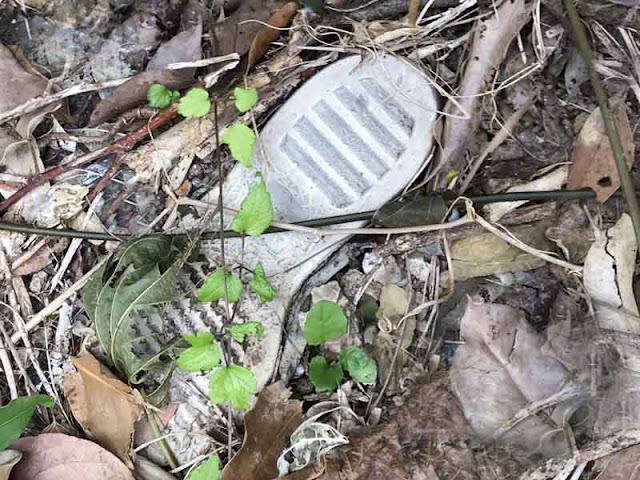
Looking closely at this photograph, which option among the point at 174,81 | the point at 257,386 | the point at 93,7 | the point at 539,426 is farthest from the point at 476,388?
the point at 93,7

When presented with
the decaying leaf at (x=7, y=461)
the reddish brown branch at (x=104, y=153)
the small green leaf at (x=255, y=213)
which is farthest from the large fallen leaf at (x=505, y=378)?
Result: the decaying leaf at (x=7, y=461)

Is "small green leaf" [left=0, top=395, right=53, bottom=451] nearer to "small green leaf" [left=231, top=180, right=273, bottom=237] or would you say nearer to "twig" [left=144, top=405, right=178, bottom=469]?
"twig" [left=144, top=405, right=178, bottom=469]

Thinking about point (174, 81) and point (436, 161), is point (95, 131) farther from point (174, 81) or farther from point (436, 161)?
point (436, 161)

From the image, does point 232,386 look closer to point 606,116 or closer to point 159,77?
point 159,77

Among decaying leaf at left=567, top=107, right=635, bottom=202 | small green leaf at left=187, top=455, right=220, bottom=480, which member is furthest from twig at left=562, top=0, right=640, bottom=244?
small green leaf at left=187, top=455, right=220, bottom=480

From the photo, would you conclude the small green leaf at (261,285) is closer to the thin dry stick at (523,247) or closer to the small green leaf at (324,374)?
A: the small green leaf at (324,374)

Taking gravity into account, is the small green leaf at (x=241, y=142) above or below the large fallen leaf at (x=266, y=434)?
above

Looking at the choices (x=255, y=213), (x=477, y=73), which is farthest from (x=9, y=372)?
(x=477, y=73)
